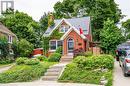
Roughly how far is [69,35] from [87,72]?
61.2 feet

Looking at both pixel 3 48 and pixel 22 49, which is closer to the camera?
pixel 3 48

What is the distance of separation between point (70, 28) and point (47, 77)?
18.4 meters

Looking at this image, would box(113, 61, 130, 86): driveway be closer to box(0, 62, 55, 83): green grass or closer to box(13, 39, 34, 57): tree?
box(0, 62, 55, 83): green grass

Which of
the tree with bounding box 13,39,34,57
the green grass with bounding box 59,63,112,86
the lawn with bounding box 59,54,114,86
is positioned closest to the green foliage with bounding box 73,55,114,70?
the lawn with bounding box 59,54,114,86

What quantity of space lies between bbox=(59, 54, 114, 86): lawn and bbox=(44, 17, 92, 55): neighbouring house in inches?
582

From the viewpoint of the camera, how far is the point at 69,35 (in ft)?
133

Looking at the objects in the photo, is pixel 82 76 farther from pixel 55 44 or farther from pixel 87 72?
pixel 55 44

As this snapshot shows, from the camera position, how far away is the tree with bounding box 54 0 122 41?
59719 mm

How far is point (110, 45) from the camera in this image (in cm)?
4747

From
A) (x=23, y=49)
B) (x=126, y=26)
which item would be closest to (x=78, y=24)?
(x=23, y=49)

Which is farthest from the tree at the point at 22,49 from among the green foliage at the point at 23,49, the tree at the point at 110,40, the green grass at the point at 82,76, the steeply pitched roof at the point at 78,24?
the green grass at the point at 82,76

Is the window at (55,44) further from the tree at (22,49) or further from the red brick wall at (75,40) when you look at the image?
the tree at (22,49)

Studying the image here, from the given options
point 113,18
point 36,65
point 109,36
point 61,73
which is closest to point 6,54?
point 109,36

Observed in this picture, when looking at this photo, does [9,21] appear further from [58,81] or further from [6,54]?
[58,81]
